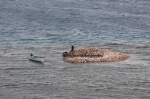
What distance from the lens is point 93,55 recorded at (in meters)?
101

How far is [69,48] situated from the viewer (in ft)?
362

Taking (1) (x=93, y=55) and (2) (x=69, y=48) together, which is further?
(2) (x=69, y=48)

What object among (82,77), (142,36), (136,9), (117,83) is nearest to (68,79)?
(82,77)

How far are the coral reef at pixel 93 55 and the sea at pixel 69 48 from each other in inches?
66.6

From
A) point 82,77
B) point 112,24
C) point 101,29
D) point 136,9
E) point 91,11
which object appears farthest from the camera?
point 136,9

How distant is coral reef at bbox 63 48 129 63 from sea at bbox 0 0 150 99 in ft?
5.55

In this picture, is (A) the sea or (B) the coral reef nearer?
(A) the sea

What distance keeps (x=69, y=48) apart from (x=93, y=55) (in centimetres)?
1081

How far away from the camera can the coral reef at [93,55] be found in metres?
96.7

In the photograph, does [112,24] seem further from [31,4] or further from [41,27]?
[31,4]

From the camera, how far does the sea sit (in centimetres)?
7850

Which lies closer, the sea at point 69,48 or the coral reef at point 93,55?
the sea at point 69,48

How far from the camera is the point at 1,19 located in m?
154

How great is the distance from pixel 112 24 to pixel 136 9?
43.4m
